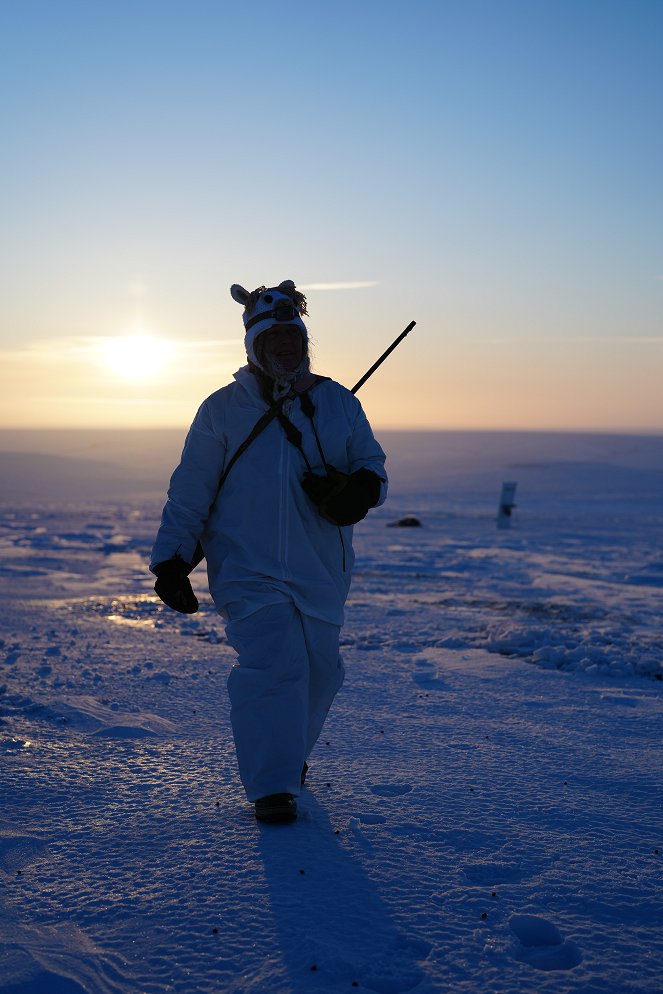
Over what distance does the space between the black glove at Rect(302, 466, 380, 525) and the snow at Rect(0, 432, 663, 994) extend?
1074mm

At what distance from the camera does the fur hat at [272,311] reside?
355 cm

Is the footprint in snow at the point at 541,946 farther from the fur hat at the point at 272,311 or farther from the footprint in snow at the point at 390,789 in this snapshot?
the fur hat at the point at 272,311

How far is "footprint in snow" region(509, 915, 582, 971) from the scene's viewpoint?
2293 mm

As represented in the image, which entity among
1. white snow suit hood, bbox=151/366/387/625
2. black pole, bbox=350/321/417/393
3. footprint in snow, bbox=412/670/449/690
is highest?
black pole, bbox=350/321/417/393

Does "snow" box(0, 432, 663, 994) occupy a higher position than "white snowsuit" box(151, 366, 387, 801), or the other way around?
"white snowsuit" box(151, 366, 387, 801)

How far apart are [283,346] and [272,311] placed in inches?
5.9

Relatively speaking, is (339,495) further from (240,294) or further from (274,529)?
(240,294)

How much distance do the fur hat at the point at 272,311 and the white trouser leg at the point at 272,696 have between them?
41.8 inches

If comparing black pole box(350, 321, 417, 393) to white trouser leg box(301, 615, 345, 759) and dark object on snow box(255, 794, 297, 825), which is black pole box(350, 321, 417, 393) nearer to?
white trouser leg box(301, 615, 345, 759)

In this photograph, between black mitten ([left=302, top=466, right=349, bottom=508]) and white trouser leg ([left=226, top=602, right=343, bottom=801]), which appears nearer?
white trouser leg ([left=226, top=602, right=343, bottom=801])

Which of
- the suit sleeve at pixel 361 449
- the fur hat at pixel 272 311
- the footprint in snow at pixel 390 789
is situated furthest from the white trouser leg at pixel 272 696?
the fur hat at pixel 272 311

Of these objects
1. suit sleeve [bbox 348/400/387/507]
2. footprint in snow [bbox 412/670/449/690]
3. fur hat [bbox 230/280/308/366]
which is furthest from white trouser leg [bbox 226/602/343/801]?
footprint in snow [bbox 412/670/449/690]

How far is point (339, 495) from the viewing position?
3363 mm

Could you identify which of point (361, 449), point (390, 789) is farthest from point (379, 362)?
point (390, 789)
